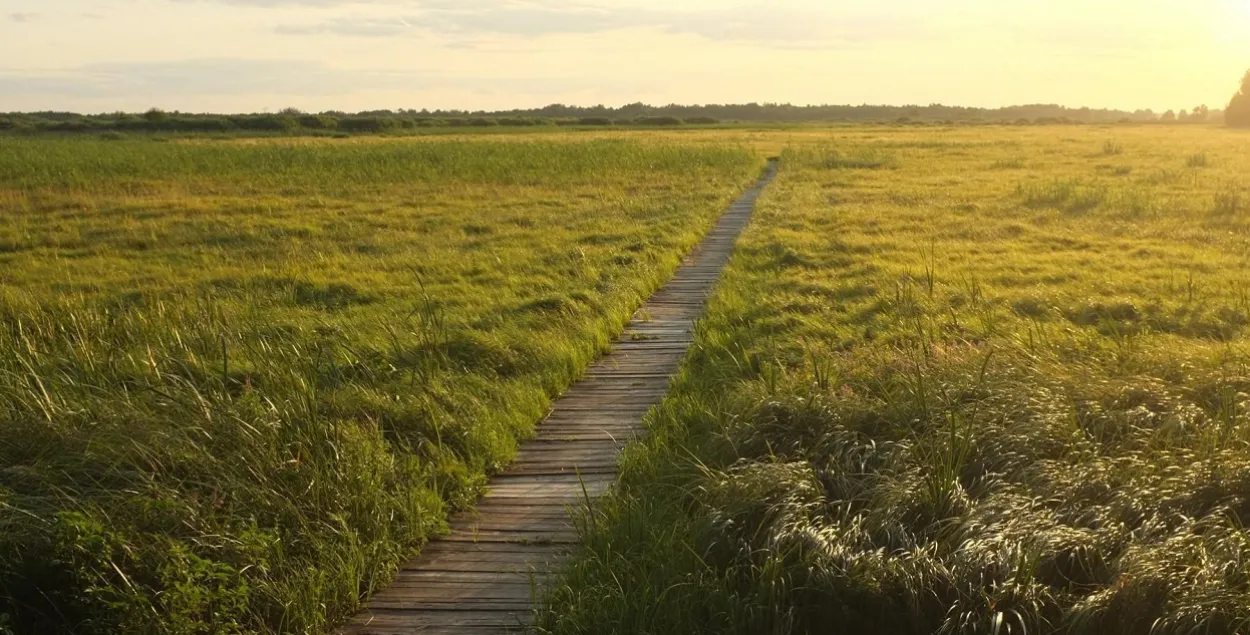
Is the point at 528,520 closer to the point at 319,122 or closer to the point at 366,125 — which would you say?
the point at 366,125

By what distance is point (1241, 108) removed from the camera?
3681 inches

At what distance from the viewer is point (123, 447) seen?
510cm

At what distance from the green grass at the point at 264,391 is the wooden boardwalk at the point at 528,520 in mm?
159

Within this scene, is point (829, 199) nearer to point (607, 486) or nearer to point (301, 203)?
point (301, 203)

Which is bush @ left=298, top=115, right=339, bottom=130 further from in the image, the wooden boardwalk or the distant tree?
the distant tree

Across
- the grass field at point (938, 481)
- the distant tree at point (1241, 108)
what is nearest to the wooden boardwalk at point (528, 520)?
the grass field at point (938, 481)

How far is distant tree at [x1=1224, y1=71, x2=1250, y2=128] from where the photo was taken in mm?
93062

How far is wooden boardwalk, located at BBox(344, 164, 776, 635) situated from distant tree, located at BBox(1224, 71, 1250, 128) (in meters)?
→ 102

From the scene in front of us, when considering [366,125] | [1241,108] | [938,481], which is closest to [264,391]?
[938,481]

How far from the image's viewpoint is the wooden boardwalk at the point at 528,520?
4.58 metres

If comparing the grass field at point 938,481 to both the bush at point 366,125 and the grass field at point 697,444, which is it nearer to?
the grass field at point 697,444

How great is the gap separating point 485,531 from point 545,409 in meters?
2.12

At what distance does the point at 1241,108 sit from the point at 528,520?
107744mm

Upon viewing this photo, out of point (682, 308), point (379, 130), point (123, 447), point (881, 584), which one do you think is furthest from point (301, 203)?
point (379, 130)
